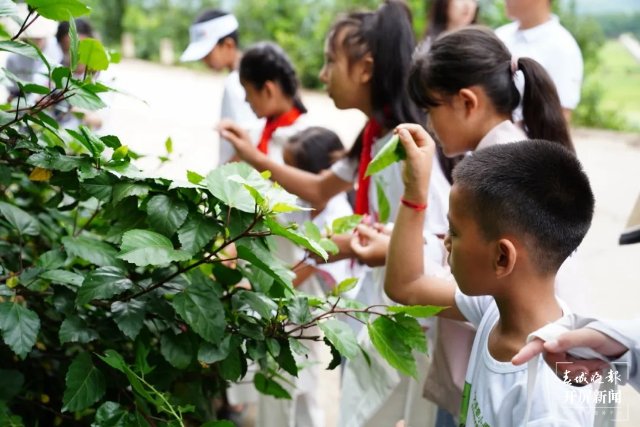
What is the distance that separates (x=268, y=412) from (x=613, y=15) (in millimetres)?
8022

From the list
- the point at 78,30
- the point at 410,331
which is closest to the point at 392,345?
the point at 410,331

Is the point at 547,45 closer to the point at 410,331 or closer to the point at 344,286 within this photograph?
the point at 344,286

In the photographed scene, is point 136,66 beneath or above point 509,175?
beneath

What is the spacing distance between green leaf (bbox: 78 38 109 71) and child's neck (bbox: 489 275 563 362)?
79cm

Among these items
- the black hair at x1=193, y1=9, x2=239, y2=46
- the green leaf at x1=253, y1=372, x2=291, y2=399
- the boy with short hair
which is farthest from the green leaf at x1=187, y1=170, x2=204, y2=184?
the black hair at x1=193, y1=9, x2=239, y2=46

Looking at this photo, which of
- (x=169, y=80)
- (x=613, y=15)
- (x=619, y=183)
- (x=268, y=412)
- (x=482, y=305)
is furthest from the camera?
(x=169, y=80)

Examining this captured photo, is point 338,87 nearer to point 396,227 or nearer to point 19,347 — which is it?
point 396,227

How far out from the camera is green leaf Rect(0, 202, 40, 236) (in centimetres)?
175

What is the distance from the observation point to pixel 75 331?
1.54 metres

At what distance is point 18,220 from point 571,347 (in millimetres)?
1099

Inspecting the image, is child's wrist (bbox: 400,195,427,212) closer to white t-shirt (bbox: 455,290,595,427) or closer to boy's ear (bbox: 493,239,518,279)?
white t-shirt (bbox: 455,290,595,427)

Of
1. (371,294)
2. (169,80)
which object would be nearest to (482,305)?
(371,294)

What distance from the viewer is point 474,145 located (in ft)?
6.89

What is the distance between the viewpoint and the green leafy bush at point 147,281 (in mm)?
1445
